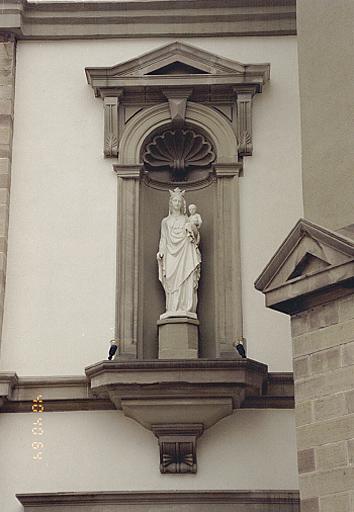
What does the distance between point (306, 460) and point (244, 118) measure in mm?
5087

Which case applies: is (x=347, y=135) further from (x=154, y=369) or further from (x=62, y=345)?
(x=62, y=345)

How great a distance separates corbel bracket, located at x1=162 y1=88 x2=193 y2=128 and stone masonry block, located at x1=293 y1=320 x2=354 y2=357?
448 centimetres

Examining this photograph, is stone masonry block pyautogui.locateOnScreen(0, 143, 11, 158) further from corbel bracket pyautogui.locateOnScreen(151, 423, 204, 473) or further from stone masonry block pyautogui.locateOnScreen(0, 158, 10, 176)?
corbel bracket pyautogui.locateOnScreen(151, 423, 204, 473)

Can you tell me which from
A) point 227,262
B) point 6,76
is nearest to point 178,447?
point 227,262

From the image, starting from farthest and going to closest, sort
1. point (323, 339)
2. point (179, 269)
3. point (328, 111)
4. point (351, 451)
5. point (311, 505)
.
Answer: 1. point (179, 269)
2. point (328, 111)
3. point (323, 339)
4. point (311, 505)
5. point (351, 451)

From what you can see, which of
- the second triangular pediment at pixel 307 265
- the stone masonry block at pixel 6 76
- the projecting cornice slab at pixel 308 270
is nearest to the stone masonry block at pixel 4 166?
the stone masonry block at pixel 6 76

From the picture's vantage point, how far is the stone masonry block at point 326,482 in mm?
7355

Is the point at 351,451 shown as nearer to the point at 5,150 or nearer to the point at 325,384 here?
the point at 325,384

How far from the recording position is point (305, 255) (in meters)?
7.99

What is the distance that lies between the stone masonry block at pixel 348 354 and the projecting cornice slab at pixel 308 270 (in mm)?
360

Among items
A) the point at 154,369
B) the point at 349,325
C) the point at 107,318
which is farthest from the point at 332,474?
the point at 107,318

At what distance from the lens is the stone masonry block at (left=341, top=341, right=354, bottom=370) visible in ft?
24.8

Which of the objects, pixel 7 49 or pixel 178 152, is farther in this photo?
pixel 7 49

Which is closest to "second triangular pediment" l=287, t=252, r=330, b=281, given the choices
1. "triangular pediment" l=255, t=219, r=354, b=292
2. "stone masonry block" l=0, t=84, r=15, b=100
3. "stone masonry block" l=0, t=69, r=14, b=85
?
"triangular pediment" l=255, t=219, r=354, b=292
